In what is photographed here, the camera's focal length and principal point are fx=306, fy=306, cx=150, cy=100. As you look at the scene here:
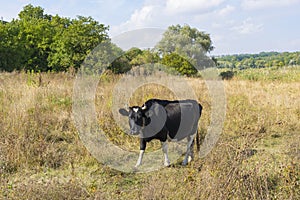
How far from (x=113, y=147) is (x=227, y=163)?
2.62 meters

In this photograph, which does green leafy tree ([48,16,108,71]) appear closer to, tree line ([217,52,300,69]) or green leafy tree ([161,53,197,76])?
green leafy tree ([161,53,197,76])

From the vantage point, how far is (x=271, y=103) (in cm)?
1005

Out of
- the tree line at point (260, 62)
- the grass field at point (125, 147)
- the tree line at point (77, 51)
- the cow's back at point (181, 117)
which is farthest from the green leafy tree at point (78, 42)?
the tree line at point (260, 62)

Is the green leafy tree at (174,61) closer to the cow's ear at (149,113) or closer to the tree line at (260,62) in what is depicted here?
the cow's ear at (149,113)

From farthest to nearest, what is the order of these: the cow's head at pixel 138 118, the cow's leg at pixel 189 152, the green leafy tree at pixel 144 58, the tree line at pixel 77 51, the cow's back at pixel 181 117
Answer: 1. the tree line at pixel 77 51
2. the green leafy tree at pixel 144 58
3. the cow's back at pixel 181 117
4. the cow's leg at pixel 189 152
5. the cow's head at pixel 138 118

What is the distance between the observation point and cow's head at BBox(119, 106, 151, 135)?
512 centimetres

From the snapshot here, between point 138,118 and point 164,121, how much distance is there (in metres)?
0.61

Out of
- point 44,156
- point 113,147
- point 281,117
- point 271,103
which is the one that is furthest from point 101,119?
point 271,103

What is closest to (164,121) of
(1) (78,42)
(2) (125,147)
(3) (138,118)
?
(3) (138,118)

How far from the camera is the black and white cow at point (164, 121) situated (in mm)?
5176

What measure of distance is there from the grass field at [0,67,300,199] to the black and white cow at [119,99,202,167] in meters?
0.55

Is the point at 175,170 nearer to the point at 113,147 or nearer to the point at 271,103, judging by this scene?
the point at 113,147

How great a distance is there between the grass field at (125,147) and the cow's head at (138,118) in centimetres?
→ 74

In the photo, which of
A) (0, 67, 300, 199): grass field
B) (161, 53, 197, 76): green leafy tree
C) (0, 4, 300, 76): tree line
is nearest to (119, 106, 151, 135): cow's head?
(0, 67, 300, 199): grass field
